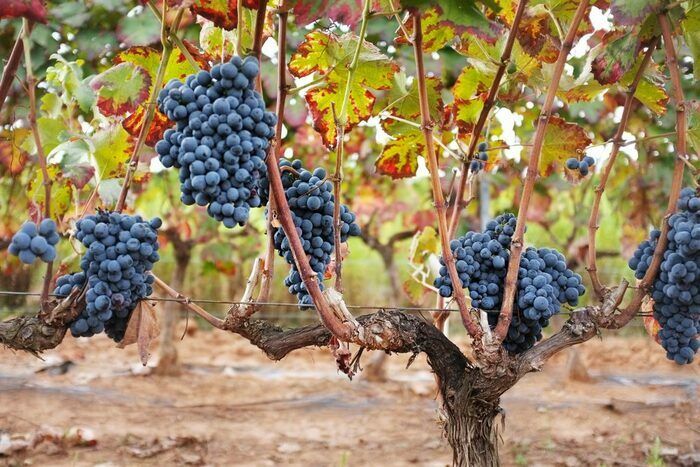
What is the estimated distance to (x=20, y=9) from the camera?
126 centimetres

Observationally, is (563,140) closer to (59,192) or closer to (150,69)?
(150,69)

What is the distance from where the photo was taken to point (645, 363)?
218 inches

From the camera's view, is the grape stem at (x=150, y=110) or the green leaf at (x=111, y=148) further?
the green leaf at (x=111, y=148)

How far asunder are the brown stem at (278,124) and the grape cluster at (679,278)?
893 millimetres

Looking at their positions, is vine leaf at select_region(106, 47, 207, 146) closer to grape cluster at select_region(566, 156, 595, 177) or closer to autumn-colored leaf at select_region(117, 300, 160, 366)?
autumn-colored leaf at select_region(117, 300, 160, 366)

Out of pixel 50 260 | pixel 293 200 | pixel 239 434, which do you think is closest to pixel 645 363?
pixel 239 434

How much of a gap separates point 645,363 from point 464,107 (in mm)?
4133

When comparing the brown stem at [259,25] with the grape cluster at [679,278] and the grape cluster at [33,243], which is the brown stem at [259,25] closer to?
the grape cluster at [33,243]

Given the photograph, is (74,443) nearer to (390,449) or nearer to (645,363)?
(390,449)

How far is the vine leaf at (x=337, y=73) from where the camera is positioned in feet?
5.64

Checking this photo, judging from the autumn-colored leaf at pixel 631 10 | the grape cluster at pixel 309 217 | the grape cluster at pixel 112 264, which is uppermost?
the autumn-colored leaf at pixel 631 10

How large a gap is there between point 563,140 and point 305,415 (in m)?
2.63

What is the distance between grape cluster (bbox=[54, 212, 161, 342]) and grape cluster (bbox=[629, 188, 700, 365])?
1.15 meters

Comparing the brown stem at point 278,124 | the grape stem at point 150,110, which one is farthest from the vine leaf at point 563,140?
the grape stem at point 150,110
